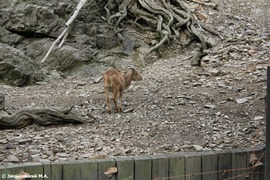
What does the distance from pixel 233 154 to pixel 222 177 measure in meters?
0.19

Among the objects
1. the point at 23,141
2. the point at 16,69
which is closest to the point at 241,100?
the point at 23,141

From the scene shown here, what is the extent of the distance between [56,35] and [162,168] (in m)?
8.58

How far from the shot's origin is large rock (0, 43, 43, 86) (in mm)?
9867

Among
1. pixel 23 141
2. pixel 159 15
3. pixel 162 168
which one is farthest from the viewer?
pixel 159 15

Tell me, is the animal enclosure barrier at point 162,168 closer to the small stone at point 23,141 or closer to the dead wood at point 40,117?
the small stone at point 23,141

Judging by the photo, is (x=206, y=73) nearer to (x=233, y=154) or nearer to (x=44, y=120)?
(x=44, y=120)

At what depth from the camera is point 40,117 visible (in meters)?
6.18

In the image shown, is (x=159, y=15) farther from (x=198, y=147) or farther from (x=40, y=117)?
(x=198, y=147)

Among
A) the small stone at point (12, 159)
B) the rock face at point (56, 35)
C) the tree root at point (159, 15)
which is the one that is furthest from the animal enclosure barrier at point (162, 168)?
the tree root at point (159, 15)

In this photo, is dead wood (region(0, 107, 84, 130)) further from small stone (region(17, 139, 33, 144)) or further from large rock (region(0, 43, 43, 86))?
large rock (region(0, 43, 43, 86))

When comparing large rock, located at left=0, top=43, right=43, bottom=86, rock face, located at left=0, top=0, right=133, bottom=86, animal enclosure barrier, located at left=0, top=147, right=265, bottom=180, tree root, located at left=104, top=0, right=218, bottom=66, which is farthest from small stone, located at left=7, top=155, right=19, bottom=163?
tree root, located at left=104, top=0, right=218, bottom=66

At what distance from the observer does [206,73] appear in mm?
8977

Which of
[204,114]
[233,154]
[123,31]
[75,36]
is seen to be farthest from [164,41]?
[233,154]

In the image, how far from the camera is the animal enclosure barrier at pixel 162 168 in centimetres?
328
